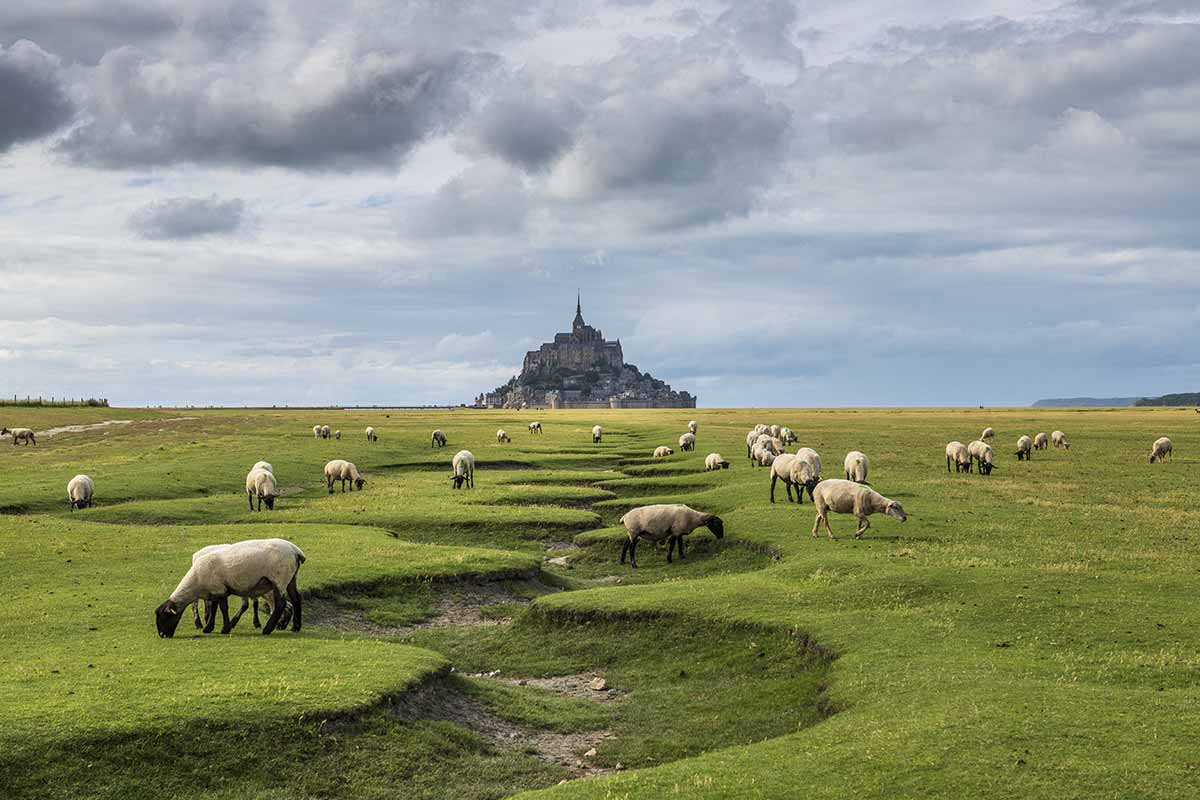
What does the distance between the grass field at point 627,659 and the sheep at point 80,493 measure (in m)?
1.78

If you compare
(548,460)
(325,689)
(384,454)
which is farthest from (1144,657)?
(384,454)

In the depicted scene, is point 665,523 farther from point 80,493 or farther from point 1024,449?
point 1024,449

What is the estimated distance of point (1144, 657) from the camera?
17.2 metres

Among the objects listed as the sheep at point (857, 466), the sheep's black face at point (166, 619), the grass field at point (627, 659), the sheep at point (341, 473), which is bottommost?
the grass field at point (627, 659)

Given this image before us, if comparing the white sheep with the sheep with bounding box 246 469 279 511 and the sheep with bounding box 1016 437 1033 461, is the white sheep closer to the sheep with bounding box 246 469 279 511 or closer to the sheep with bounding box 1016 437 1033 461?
the sheep with bounding box 246 469 279 511

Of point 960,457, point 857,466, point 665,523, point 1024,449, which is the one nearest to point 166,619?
point 665,523

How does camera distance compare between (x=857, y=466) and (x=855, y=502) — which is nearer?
(x=855, y=502)

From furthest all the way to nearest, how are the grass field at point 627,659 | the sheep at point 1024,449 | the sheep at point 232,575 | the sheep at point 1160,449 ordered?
the sheep at point 1024,449, the sheep at point 1160,449, the sheep at point 232,575, the grass field at point 627,659

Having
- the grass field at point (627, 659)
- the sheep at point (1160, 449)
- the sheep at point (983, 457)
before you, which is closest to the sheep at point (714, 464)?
the grass field at point (627, 659)

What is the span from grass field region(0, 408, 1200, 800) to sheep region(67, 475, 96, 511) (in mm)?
1784

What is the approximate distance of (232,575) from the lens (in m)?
19.7

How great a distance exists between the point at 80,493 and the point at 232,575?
100ft

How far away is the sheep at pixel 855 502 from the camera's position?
3033cm

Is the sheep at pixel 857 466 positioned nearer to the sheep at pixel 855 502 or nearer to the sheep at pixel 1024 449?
the sheep at pixel 855 502
